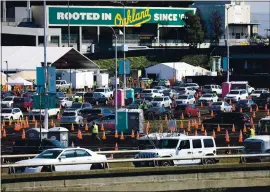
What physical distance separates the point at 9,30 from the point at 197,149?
249ft

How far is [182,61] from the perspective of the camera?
106 meters

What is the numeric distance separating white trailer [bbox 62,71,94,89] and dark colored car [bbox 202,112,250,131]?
35.2 meters

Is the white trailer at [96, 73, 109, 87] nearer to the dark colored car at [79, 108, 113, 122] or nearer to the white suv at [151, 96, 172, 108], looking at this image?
the white suv at [151, 96, 172, 108]

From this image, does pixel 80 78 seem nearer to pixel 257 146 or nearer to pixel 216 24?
pixel 216 24

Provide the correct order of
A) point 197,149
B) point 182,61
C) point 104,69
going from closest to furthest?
point 197,149 < point 104,69 < point 182,61

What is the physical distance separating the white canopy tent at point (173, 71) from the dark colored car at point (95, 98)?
894 inches

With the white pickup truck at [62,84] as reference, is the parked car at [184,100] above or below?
below

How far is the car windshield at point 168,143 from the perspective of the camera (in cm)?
2983

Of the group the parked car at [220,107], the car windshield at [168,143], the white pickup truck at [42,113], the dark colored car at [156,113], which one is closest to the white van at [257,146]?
the car windshield at [168,143]

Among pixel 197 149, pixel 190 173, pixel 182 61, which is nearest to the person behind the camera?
pixel 190 173

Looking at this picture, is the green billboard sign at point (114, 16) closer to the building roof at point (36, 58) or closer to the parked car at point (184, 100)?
the building roof at point (36, 58)

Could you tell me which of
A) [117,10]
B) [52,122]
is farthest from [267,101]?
[117,10]

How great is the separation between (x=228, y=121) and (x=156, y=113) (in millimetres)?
7094

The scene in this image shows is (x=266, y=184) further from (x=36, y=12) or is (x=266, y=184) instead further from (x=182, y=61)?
(x=36, y=12)
